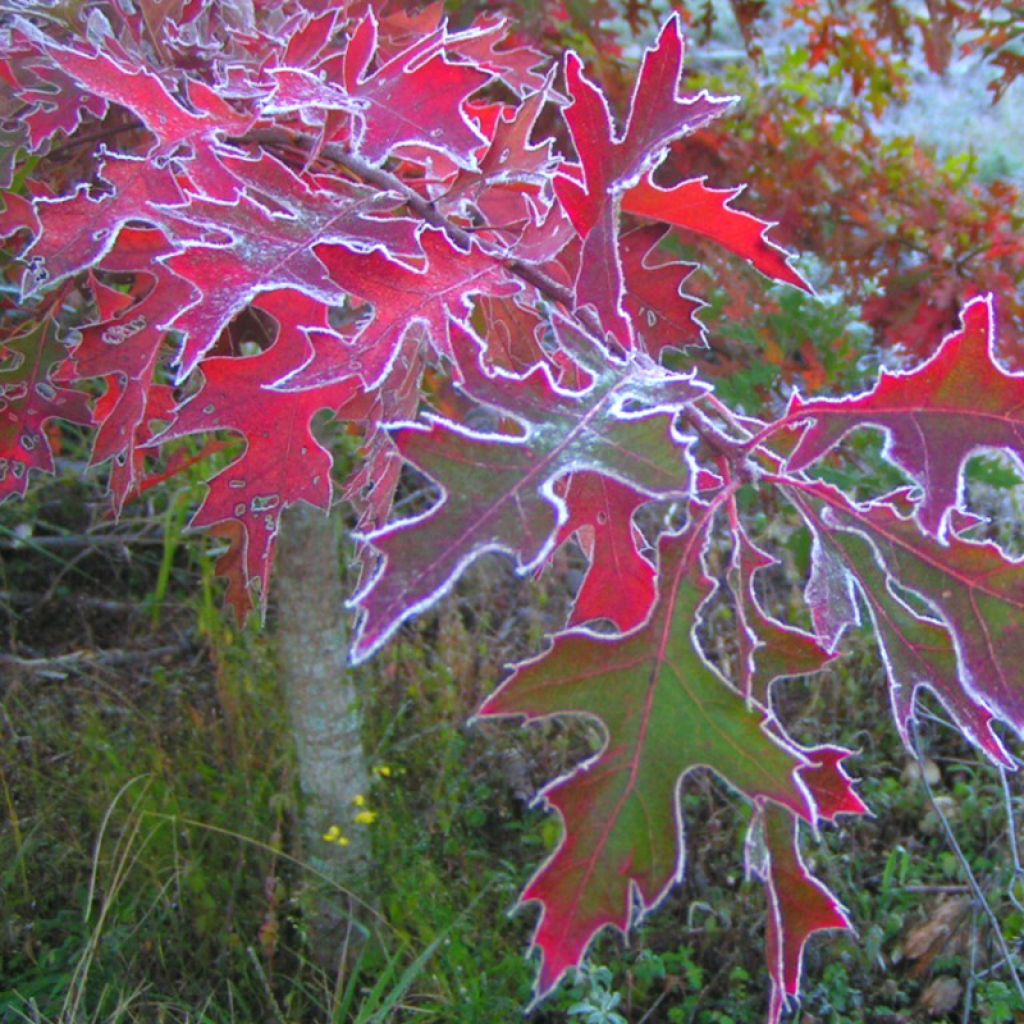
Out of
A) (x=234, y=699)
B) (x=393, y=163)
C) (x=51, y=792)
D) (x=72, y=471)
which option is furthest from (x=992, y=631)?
(x=72, y=471)

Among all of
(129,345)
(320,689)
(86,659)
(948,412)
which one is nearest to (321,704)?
(320,689)

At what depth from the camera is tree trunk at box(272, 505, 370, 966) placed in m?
1.52

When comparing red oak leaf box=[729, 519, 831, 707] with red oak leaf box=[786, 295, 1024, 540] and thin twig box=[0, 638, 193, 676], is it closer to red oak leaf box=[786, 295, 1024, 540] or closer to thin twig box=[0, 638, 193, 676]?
red oak leaf box=[786, 295, 1024, 540]

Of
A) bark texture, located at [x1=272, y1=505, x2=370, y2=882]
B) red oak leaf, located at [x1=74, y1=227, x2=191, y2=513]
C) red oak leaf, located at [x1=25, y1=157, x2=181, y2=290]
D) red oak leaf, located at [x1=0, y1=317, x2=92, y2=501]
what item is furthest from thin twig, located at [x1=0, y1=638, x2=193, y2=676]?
red oak leaf, located at [x1=25, y1=157, x2=181, y2=290]

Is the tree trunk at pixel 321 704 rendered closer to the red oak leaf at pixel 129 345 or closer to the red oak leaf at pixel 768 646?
the red oak leaf at pixel 129 345

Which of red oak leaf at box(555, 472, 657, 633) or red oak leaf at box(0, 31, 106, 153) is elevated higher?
red oak leaf at box(0, 31, 106, 153)

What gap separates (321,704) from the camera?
64.1 inches

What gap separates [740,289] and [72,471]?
161 centimetres

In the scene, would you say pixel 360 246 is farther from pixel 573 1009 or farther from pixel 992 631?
pixel 573 1009

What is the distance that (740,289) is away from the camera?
1654mm

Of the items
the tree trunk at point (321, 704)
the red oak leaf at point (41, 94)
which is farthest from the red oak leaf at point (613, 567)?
the tree trunk at point (321, 704)

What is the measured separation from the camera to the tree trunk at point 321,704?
1.52 m

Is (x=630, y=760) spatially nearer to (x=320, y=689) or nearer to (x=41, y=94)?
(x=41, y=94)

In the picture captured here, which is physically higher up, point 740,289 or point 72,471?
point 740,289
